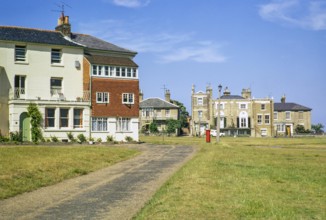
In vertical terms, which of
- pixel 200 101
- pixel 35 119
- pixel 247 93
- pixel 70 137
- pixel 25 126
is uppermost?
pixel 247 93

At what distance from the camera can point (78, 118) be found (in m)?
45.0

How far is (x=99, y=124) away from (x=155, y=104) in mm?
50813

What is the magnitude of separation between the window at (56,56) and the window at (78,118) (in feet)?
18.5

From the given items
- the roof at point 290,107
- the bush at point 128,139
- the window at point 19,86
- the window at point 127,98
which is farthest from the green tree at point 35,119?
the roof at point 290,107

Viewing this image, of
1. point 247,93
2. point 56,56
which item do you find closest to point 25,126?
point 56,56

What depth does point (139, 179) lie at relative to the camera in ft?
53.9

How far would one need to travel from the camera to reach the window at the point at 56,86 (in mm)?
45053

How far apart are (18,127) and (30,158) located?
66.9 feet

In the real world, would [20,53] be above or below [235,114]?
above

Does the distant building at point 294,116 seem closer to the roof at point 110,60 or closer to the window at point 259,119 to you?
the window at point 259,119

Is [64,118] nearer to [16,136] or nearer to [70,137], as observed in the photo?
[70,137]

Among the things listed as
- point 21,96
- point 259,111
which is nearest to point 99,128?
point 21,96

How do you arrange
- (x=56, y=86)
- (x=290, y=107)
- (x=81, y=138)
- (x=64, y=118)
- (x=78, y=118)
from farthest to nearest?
(x=290, y=107) → (x=56, y=86) → (x=78, y=118) → (x=81, y=138) → (x=64, y=118)

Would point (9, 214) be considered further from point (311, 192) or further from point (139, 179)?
point (311, 192)
